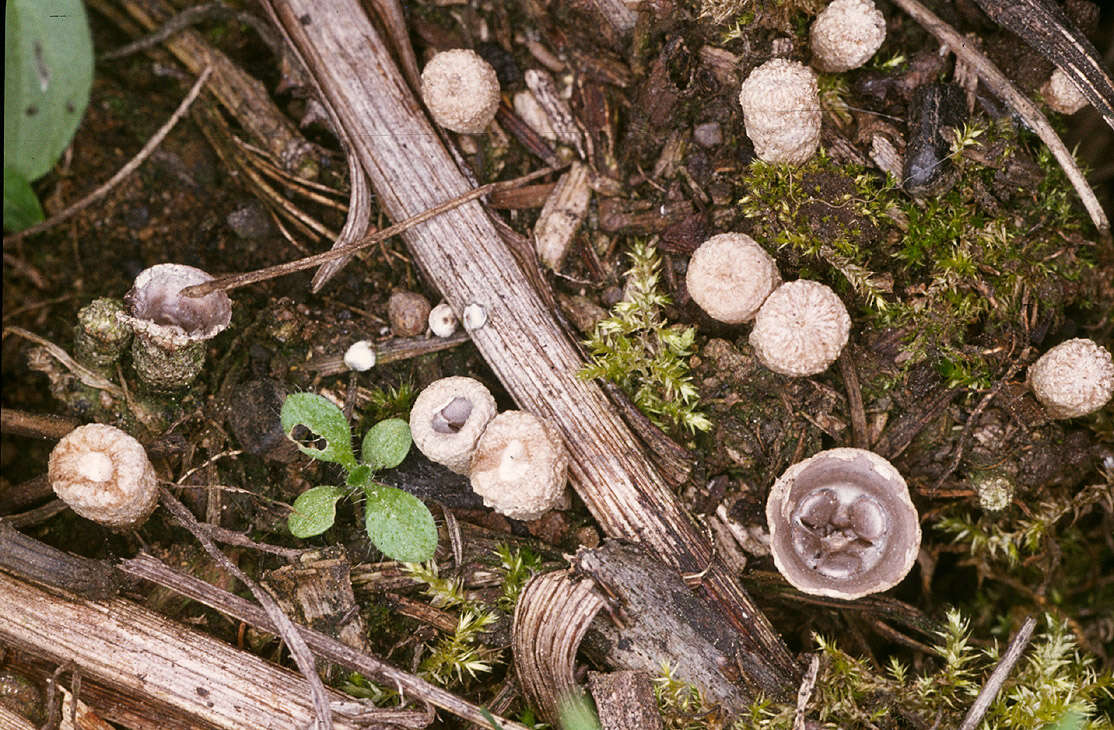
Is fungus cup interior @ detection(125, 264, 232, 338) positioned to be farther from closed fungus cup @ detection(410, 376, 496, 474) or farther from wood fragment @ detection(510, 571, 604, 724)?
wood fragment @ detection(510, 571, 604, 724)

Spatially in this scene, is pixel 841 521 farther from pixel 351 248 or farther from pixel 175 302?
pixel 175 302

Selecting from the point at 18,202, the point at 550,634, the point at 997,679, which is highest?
the point at 18,202

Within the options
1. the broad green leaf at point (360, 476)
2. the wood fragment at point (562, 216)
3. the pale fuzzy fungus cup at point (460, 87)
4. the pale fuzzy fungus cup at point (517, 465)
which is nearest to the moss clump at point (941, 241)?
the wood fragment at point (562, 216)

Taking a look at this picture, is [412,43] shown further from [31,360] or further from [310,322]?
[31,360]

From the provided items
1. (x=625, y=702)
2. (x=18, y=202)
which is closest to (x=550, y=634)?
(x=625, y=702)

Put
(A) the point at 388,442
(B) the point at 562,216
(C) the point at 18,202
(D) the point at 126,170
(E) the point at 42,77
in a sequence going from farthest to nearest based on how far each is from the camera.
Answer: (D) the point at 126,170
(B) the point at 562,216
(A) the point at 388,442
(C) the point at 18,202
(E) the point at 42,77

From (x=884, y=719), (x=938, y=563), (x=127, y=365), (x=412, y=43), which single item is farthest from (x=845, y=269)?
(x=127, y=365)

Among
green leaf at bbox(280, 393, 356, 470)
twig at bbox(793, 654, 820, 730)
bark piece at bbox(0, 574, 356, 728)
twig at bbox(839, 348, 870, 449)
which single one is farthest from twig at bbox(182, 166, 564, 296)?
twig at bbox(793, 654, 820, 730)
